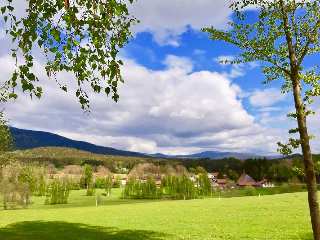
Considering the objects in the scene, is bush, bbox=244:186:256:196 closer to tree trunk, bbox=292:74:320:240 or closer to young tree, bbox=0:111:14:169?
young tree, bbox=0:111:14:169

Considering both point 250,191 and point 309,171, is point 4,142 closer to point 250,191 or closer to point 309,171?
point 309,171

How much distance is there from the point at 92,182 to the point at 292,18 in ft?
452

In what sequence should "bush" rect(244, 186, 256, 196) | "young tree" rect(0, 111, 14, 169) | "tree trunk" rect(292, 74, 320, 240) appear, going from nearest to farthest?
"tree trunk" rect(292, 74, 320, 240) < "young tree" rect(0, 111, 14, 169) < "bush" rect(244, 186, 256, 196)

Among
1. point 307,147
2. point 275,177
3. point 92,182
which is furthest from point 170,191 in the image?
point 307,147

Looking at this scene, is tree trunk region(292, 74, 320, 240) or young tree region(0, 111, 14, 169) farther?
young tree region(0, 111, 14, 169)

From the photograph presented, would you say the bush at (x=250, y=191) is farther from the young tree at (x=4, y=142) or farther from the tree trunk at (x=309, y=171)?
the tree trunk at (x=309, y=171)

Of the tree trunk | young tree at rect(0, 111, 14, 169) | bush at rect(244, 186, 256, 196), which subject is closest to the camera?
the tree trunk

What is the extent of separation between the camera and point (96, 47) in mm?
4852

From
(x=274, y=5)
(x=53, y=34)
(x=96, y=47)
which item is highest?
(x=274, y=5)

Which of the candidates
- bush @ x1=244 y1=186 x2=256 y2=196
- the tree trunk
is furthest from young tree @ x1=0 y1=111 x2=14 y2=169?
bush @ x1=244 y1=186 x2=256 y2=196

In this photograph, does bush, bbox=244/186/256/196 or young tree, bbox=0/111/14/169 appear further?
bush, bbox=244/186/256/196

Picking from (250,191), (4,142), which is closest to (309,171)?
(4,142)

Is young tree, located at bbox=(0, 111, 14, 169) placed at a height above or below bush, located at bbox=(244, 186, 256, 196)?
above

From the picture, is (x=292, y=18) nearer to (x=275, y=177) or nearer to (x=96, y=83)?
(x=96, y=83)
